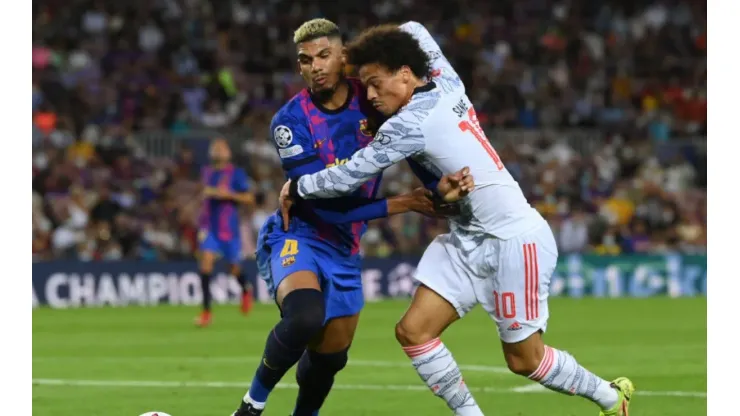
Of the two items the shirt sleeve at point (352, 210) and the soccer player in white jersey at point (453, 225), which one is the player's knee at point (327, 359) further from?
the shirt sleeve at point (352, 210)

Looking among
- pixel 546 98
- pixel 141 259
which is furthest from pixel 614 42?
pixel 141 259

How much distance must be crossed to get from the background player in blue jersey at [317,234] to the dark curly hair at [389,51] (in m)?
0.45

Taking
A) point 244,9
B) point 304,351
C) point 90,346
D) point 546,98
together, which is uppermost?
point 244,9

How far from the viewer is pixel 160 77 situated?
2370 cm

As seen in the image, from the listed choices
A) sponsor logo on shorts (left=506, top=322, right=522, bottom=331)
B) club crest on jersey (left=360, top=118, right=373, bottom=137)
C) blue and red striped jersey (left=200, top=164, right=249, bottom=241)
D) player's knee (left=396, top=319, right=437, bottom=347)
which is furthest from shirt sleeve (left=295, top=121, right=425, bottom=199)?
blue and red striped jersey (left=200, top=164, right=249, bottom=241)

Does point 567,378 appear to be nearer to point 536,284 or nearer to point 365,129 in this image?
point 536,284

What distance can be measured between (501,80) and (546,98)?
100cm

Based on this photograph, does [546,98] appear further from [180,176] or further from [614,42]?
[180,176]

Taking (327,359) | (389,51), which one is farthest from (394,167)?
(389,51)

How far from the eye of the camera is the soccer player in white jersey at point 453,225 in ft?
20.4

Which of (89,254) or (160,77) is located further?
(160,77)

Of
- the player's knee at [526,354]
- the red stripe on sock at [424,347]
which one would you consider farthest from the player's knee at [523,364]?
the red stripe on sock at [424,347]

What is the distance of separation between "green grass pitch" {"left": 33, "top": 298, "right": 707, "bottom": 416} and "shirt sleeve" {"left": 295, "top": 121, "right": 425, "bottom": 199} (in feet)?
7.20

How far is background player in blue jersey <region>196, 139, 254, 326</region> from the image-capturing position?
1567 cm
